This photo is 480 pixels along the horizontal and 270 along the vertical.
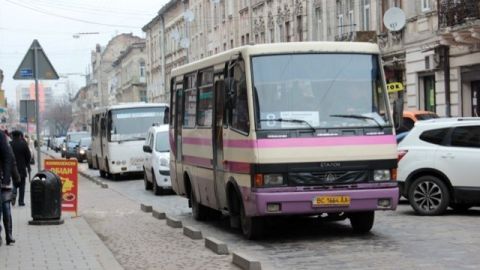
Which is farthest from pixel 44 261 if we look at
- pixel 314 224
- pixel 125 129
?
pixel 125 129

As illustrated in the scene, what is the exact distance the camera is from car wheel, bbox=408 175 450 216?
1379 cm

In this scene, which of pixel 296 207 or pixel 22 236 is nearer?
pixel 296 207

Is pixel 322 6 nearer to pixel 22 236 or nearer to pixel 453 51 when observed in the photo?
pixel 453 51

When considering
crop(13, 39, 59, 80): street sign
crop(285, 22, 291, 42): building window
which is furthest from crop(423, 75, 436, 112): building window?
crop(13, 39, 59, 80): street sign

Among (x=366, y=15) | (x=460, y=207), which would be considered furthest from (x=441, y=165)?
(x=366, y=15)

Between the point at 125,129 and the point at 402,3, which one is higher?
the point at 402,3

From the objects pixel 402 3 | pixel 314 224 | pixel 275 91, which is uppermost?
pixel 402 3

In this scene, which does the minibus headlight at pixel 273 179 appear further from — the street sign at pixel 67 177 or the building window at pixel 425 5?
the building window at pixel 425 5

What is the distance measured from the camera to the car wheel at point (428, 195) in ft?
45.2

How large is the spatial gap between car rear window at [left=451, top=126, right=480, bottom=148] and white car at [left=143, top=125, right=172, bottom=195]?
9.60 m

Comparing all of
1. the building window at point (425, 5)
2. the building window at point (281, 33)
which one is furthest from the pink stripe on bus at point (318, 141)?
the building window at point (281, 33)

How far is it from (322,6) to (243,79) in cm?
2856

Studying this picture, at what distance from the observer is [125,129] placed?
29.7m

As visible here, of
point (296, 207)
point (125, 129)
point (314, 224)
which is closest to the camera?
point (296, 207)
